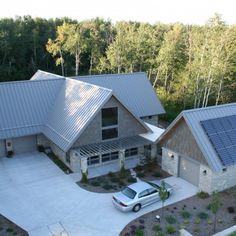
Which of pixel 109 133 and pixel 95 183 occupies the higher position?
pixel 109 133

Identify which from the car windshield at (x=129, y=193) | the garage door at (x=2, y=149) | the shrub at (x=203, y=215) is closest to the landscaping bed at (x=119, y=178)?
the car windshield at (x=129, y=193)

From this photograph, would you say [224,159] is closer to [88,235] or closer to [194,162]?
[194,162]

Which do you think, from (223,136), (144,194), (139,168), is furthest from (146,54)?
(144,194)

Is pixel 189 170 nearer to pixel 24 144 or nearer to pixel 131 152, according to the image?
pixel 131 152

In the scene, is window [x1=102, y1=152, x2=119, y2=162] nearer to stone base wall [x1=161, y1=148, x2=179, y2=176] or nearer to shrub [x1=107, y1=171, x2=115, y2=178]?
shrub [x1=107, y1=171, x2=115, y2=178]

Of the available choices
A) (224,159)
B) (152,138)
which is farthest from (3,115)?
Answer: (224,159)

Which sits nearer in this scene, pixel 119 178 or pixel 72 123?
pixel 119 178
